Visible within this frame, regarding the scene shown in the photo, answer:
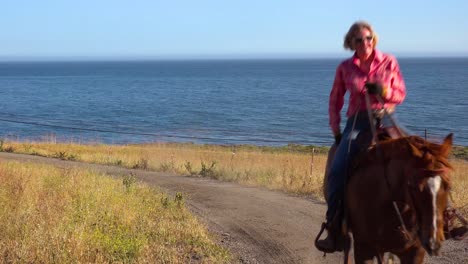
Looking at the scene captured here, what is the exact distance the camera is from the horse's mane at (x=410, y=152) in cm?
377

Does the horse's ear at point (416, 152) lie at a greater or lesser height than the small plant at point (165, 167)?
greater

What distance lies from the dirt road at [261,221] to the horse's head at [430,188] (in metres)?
4.10

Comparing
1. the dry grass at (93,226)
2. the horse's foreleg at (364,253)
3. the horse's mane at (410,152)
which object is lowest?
the dry grass at (93,226)

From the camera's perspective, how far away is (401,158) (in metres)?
4.06

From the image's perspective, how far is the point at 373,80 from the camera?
16.5 ft

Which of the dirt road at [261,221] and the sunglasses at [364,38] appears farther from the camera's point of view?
the dirt road at [261,221]

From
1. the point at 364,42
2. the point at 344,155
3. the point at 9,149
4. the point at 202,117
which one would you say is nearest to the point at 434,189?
the point at 344,155

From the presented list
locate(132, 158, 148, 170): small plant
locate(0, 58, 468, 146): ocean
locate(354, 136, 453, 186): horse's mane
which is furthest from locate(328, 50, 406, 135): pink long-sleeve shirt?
locate(0, 58, 468, 146): ocean

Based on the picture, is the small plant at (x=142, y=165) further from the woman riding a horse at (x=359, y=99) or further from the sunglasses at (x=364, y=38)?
the sunglasses at (x=364, y=38)

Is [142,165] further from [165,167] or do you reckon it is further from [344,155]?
[344,155]

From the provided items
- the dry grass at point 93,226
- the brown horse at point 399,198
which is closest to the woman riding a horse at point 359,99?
the brown horse at point 399,198

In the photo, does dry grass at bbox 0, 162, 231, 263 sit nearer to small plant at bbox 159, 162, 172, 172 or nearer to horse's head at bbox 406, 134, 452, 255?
horse's head at bbox 406, 134, 452, 255

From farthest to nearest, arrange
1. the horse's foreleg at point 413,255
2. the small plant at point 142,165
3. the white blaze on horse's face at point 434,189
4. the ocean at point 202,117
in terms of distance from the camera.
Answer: the ocean at point 202,117 → the small plant at point 142,165 → the horse's foreleg at point 413,255 → the white blaze on horse's face at point 434,189

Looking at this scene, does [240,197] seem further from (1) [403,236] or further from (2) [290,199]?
(1) [403,236]
